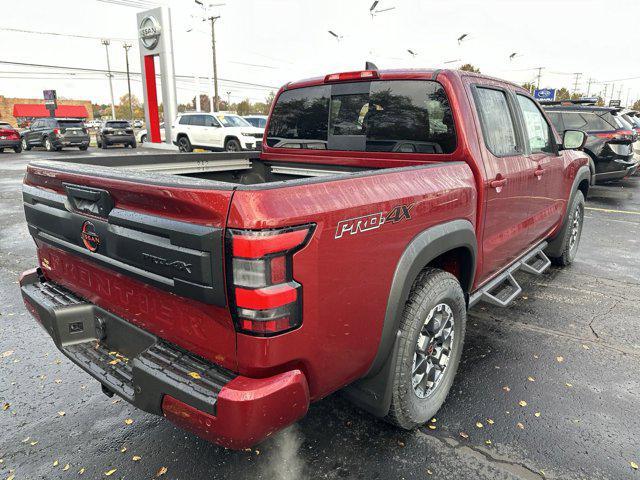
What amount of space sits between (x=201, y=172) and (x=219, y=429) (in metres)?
2.55

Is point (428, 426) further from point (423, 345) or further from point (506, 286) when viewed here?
point (506, 286)

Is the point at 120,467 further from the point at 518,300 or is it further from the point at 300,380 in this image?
the point at 518,300

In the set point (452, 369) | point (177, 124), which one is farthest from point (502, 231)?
point (177, 124)

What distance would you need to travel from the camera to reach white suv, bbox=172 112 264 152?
1867 centimetres

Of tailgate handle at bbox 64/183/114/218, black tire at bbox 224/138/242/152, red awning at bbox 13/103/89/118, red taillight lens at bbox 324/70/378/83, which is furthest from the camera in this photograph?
red awning at bbox 13/103/89/118

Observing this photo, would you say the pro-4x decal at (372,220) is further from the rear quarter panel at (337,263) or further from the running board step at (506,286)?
the running board step at (506,286)

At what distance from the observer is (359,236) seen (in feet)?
6.18

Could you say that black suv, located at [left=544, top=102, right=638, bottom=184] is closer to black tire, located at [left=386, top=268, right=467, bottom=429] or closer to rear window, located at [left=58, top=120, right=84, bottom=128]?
black tire, located at [left=386, top=268, right=467, bottom=429]

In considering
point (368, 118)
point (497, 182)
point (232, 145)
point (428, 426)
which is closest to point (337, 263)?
point (428, 426)

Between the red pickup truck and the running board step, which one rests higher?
the red pickup truck

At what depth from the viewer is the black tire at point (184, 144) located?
2127 cm

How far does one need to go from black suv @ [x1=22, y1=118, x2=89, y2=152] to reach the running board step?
25086 millimetres

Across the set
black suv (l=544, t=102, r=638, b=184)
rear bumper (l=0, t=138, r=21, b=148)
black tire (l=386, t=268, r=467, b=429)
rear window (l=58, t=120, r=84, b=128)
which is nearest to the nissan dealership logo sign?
rear window (l=58, t=120, r=84, b=128)

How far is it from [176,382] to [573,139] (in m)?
4.28
